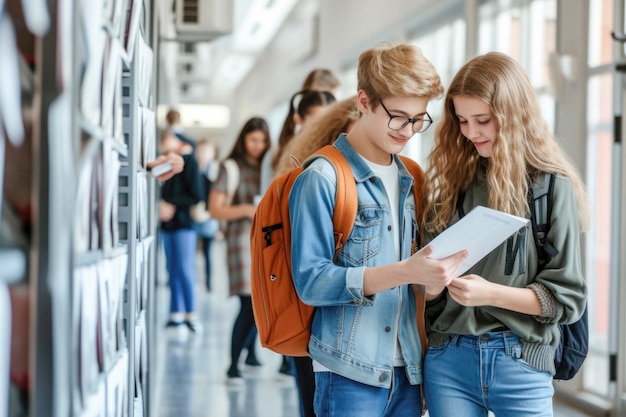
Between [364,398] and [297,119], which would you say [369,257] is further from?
[297,119]

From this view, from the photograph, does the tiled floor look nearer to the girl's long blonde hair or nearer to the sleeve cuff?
the girl's long blonde hair

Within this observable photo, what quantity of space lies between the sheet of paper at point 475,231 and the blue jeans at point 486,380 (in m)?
0.31

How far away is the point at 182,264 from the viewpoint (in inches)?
→ 323

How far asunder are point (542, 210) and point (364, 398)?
64 cm

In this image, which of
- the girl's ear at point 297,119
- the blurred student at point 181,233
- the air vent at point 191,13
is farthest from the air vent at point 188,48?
the girl's ear at point 297,119

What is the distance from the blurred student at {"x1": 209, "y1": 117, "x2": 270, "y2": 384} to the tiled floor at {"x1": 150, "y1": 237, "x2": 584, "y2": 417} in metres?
0.25

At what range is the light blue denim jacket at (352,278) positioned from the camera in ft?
6.83

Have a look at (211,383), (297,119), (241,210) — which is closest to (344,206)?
(297,119)

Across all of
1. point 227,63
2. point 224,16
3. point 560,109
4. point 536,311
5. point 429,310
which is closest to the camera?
point 536,311

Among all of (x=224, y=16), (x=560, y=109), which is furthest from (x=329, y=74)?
(x=224, y=16)

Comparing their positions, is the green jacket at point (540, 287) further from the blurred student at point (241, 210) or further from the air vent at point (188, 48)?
the air vent at point (188, 48)

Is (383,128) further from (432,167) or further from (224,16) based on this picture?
(224,16)

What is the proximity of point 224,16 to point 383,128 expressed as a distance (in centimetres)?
532

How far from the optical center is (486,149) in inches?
87.7
